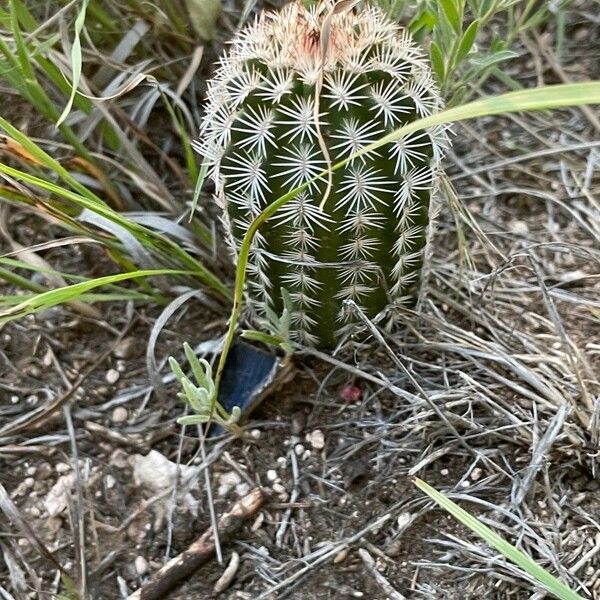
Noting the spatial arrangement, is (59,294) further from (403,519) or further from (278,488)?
(403,519)

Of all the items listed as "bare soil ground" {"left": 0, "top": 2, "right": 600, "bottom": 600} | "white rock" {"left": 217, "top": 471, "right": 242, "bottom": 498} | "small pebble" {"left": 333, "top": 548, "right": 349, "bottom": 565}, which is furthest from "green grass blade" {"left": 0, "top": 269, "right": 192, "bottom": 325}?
"small pebble" {"left": 333, "top": 548, "right": 349, "bottom": 565}

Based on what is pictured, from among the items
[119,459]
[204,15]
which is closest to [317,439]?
[119,459]

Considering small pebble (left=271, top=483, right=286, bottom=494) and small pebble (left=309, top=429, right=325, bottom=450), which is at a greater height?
small pebble (left=309, top=429, right=325, bottom=450)

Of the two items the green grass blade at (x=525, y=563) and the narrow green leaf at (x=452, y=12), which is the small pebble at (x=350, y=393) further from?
the narrow green leaf at (x=452, y=12)

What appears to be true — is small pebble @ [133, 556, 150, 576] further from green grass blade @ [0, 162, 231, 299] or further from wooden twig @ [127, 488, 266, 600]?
green grass blade @ [0, 162, 231, 299]

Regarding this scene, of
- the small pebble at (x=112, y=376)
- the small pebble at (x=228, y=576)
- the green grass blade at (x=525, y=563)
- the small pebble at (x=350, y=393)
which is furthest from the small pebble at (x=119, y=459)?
the green grass blade at (x=525, y=563)

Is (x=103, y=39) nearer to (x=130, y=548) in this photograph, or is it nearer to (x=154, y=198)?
(x=154, y=198)
